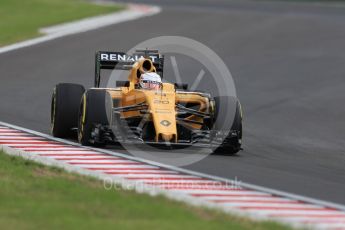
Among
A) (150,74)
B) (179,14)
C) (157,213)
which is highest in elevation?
(179,14)

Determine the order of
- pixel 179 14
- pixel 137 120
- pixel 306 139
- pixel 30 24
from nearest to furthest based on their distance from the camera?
pixel 137 120 < pixel 306 139 < pixel 30 24 < pixel 179 14

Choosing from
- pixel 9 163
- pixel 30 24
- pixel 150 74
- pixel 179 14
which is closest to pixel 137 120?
pixel 150 74

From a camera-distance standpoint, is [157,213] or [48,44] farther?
[48,44]

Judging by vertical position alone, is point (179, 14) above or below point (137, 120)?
above

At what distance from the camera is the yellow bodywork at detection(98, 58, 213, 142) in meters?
14.4

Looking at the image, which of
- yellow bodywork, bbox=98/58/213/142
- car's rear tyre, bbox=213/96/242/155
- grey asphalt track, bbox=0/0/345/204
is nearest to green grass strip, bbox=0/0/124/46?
grey asphalt track, bbox=0/0/345/204

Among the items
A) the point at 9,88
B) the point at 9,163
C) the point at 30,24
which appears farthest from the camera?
the point at 30,24

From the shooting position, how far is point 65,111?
16.0 m

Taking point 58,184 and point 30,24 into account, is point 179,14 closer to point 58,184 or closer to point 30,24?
point 30,24

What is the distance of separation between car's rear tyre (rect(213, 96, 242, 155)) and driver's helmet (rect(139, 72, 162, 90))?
1.03 m

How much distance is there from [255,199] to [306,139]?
8112mm

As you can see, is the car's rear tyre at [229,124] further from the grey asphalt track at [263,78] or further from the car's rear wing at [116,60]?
the car's rear wing at [116,60]

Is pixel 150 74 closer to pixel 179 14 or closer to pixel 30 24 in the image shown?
pixel 30 24

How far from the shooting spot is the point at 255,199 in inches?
424
